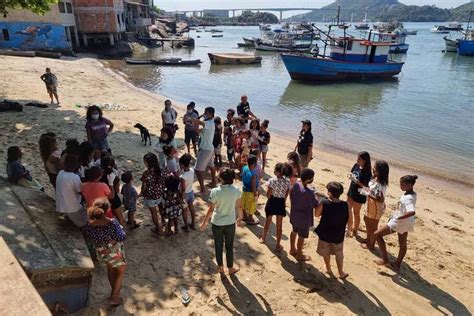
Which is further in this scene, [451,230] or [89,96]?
[89,96]

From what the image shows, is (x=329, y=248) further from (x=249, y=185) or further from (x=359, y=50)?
(x=359, y=50)

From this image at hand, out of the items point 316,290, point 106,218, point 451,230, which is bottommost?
point 451,230

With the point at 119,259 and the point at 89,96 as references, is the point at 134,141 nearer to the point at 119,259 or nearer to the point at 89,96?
the point at 119,259

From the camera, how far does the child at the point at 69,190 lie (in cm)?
447

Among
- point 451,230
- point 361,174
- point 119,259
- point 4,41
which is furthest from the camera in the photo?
point 4,41

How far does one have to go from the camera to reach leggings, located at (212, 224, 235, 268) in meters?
4.61

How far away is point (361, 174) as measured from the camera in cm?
561

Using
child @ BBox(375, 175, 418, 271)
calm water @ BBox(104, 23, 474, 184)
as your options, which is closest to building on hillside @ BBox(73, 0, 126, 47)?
calm water @ BBox(104, 23, 474, 184)

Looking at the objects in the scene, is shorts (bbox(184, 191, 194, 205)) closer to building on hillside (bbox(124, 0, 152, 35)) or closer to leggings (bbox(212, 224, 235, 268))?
leggings (bbox(212, 224, 235, 268))

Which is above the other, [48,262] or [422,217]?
[48,262]

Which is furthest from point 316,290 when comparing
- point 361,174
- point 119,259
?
point 119,259

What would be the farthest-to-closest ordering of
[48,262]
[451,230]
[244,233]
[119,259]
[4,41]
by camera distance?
[4,41] < [451,230] < [244,233] < [119,259] < [48,262]

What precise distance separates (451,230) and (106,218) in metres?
6.56

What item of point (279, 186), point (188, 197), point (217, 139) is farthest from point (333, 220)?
point (217, 139)
